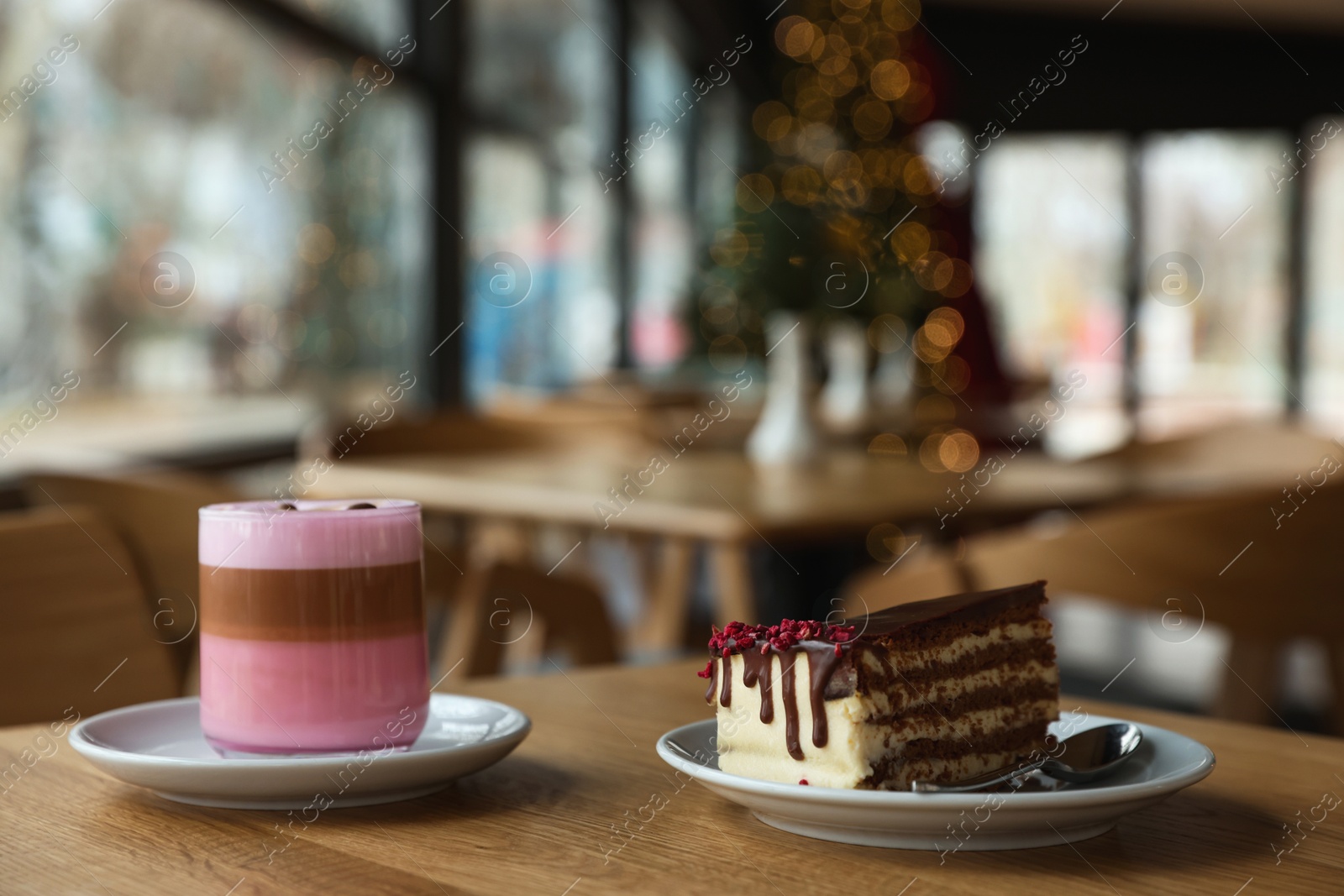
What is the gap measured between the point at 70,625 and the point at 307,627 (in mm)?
644

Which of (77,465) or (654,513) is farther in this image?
(77,465)

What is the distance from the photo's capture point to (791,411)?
2.86 meters

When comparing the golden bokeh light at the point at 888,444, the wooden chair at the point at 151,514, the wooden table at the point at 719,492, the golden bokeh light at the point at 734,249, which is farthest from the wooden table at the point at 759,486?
the golden bokeh light at the point at 888,444

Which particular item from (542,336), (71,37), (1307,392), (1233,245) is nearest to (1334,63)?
Result: (1233,245)

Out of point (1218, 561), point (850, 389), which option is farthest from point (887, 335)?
point (1218, 561)

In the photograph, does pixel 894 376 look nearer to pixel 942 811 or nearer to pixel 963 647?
pixel 963 647

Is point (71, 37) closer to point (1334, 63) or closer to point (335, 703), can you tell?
point (335, 703)

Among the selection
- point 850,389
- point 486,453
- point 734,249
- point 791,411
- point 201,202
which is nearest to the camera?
point 791,411

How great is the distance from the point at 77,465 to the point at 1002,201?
9672 mm

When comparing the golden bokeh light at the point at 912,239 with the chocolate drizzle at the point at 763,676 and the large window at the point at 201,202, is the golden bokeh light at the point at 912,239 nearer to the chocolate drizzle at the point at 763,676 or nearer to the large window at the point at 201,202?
the large window at the point at 201,202

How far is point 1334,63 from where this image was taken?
34.5ft

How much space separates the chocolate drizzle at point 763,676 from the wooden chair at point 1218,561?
1.12 metres

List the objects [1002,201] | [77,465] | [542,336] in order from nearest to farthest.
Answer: [77,465]
[542,336]
[1002,201]

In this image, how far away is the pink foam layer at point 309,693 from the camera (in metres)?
0.66
